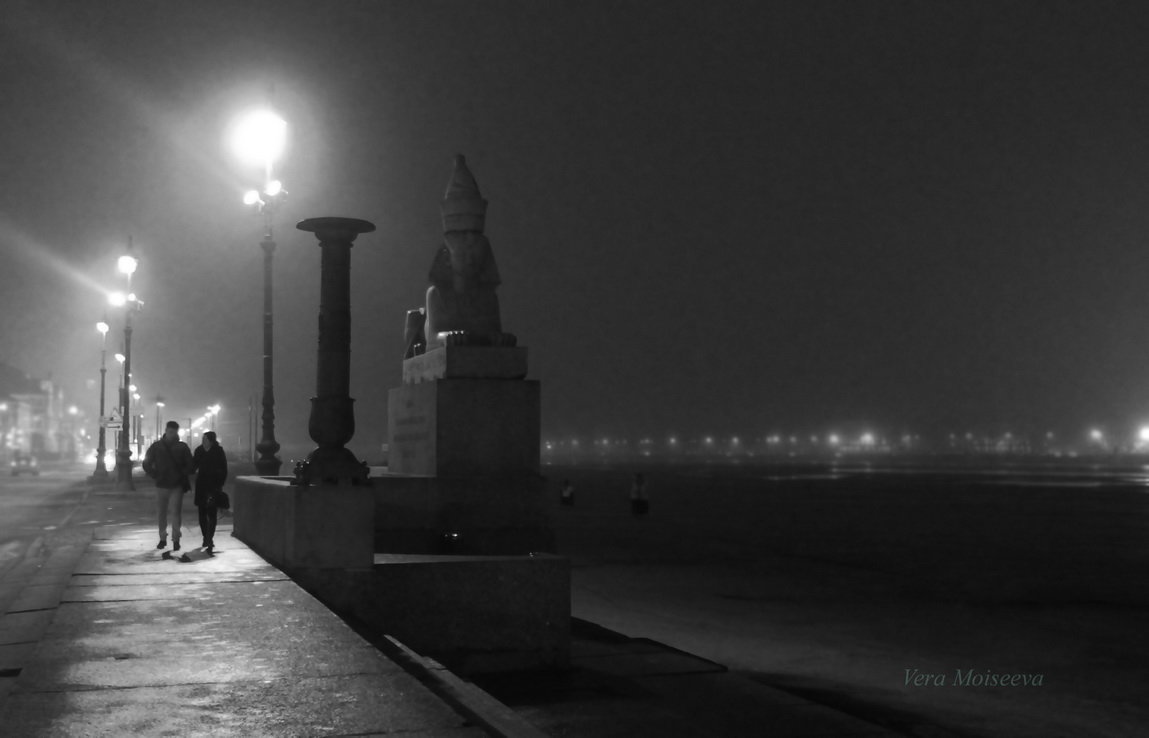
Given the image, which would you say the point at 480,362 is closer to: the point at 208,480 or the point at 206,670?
the point at 208,480

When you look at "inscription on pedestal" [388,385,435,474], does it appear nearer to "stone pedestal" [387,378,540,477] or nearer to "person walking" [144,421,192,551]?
"stone pedestal" [387,378,540,477]

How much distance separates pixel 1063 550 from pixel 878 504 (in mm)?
22284

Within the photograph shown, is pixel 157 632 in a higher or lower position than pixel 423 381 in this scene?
lower

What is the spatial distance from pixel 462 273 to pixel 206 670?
29.3 ft

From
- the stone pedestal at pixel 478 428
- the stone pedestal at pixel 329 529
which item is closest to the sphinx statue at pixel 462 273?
the stone pedestal at pixel 478 428

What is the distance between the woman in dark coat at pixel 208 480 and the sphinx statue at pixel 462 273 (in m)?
3.26

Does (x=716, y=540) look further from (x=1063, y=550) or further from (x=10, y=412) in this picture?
(x=10, y=412)

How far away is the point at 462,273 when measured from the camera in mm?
15172

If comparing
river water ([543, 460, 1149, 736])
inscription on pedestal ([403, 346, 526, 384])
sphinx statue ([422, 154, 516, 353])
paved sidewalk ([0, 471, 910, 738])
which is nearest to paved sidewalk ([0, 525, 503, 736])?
paved sidewalk ([0, 471, 910, 738])

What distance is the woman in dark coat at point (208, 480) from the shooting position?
13.9 m

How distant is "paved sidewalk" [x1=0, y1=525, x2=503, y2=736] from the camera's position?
18.7 feet

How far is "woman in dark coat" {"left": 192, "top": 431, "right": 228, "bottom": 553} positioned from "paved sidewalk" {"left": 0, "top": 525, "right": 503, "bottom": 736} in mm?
2802

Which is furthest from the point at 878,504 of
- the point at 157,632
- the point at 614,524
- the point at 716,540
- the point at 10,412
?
the point at 10,412

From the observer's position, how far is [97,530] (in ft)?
61.6
